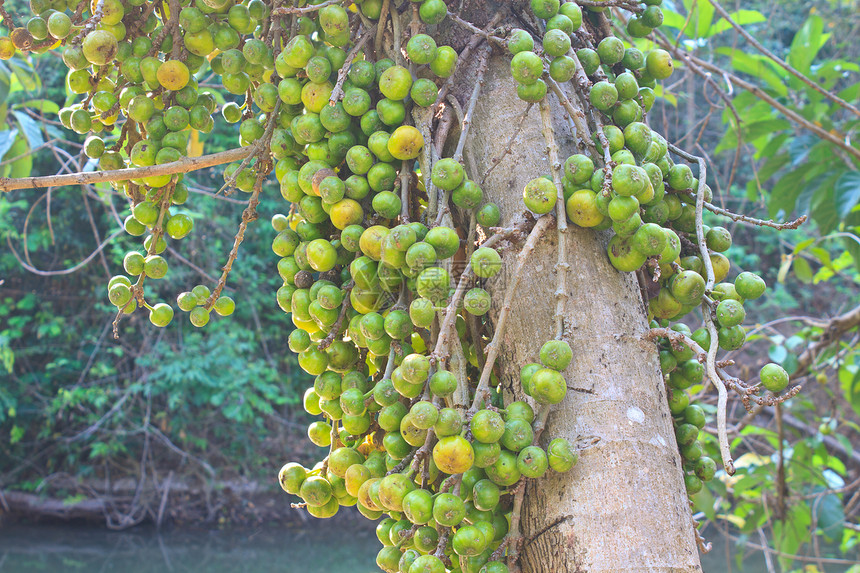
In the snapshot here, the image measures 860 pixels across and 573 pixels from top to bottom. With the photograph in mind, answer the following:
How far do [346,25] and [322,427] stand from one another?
69 centimetres

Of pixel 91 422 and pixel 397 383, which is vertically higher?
pixel 397 383

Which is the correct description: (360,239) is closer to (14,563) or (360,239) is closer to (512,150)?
(512,150)

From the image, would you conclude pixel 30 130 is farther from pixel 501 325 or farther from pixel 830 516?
pixel 830 516

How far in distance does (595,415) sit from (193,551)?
702cm

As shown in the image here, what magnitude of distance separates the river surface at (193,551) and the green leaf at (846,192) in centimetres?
528

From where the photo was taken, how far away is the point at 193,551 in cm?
673

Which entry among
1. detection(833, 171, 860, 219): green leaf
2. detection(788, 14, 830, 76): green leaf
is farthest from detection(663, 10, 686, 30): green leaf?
detection(833, 171, 860, 219): green leaf

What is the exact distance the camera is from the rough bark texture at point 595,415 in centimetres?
79

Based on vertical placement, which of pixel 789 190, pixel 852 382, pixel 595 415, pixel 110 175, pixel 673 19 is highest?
pixel 673 19

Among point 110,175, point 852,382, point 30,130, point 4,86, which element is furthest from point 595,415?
point 852,382

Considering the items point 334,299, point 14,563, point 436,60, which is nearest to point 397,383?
point 334,299

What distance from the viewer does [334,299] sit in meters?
0.99

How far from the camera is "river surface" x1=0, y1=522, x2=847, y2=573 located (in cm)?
621

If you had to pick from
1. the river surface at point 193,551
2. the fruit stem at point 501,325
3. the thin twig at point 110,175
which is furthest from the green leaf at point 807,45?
the river surface at point 193,551
